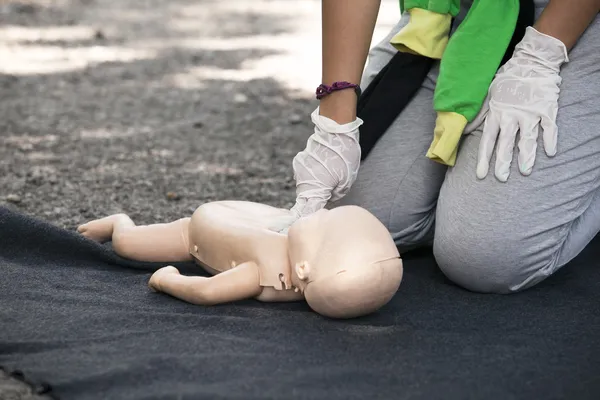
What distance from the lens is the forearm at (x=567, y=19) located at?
6.03 feet

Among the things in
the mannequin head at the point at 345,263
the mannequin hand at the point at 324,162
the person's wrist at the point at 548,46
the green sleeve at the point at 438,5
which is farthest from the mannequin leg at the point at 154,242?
the person's wrist at the point at 548,46

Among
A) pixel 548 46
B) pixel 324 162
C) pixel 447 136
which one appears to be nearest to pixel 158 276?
pixel 324 162

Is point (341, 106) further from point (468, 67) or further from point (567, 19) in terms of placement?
point (567, 19)

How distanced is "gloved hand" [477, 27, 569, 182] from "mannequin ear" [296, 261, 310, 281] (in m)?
0.44

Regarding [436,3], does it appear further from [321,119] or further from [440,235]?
[440,235]

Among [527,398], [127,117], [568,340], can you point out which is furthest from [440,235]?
[127,117]

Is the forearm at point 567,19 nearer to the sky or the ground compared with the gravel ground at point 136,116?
nearer to the sky

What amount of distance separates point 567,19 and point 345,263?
2.26 ft

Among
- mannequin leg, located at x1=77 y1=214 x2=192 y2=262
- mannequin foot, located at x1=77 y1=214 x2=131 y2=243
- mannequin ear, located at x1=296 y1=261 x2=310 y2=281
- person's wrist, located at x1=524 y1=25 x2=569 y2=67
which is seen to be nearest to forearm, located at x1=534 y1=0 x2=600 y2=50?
person's wrist, located at x1=524 y1=25 x2=569 y2=67

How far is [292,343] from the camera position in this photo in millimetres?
1565

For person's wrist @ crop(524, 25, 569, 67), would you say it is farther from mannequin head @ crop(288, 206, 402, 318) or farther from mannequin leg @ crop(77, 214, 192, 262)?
mannequin leg @ crop(77, 214, 192, 262)

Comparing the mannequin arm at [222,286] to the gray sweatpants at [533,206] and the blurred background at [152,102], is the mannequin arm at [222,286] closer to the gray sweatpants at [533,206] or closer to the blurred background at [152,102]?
the gray sweatpants at [533,206]

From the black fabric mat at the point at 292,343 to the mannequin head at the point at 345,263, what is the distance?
0.05 meters

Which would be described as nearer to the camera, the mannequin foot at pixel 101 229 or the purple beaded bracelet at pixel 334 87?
the purple beaded bracelet at pixel 334 87
